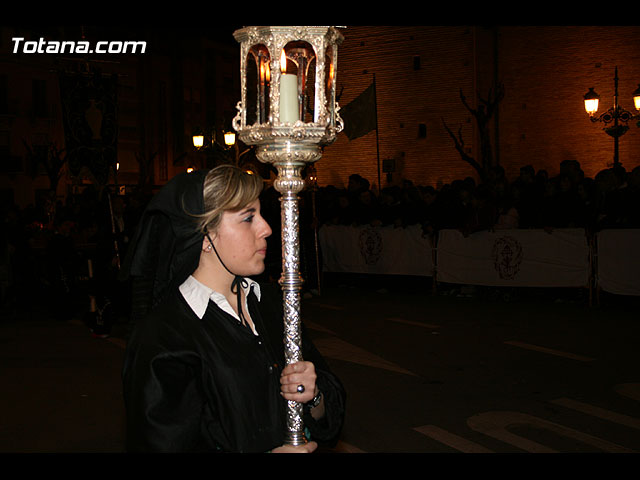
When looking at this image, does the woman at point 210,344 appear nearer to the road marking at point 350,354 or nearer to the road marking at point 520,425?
the road marking at point 520,425

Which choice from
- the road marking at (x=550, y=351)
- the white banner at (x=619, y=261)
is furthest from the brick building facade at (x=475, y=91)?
the road marking at (x=550, y=351)

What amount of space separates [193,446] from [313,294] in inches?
411

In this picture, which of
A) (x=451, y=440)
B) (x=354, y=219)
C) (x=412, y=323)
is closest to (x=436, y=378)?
(x=451, y=440)

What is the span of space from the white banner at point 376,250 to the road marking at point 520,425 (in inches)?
275

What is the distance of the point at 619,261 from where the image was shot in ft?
32.8

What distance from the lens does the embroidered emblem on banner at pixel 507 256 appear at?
36.2 feet

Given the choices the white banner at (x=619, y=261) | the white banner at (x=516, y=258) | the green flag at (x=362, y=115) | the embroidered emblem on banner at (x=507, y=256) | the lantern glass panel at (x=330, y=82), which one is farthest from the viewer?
the green flag at (x=362, y=115)

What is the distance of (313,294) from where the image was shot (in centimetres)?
1259

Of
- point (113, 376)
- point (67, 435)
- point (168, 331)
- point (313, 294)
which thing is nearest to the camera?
point (168, 331)

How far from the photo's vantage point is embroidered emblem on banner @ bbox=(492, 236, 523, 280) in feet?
36.2

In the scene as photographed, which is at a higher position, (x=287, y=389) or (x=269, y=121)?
(x=269, y=121)

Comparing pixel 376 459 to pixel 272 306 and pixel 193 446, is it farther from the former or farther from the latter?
pixel 272 306

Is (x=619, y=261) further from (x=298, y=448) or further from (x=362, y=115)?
(x=298, y=448)

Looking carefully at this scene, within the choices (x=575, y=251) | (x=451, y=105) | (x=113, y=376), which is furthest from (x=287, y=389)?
(x=451, y=105)
